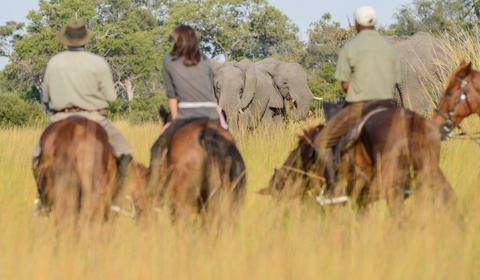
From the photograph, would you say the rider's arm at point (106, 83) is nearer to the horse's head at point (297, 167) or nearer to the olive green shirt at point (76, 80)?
the olive green shirt at point (76, 80)

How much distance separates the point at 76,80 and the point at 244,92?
16627 millimetres

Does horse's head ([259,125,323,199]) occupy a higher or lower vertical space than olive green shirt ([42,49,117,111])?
lower

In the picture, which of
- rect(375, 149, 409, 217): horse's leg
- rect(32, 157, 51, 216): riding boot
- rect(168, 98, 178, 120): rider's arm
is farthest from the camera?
rect(168, 98, 178, 120): rider's arm

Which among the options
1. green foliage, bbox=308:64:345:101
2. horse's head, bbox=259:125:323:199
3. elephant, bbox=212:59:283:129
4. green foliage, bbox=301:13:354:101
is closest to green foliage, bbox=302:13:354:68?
green foliage, bbox=301:13:354:101

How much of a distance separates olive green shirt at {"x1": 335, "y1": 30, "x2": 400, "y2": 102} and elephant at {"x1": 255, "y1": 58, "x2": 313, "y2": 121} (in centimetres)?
1837

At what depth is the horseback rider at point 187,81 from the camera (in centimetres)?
1024

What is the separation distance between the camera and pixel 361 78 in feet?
33.1

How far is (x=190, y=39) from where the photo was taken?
1023 centimetres

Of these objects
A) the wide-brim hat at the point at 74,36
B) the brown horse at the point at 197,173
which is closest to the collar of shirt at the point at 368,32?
the brown horse at the point at 197,173

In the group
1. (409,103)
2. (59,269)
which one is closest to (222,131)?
(59,269)

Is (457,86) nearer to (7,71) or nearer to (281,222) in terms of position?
(281,222)

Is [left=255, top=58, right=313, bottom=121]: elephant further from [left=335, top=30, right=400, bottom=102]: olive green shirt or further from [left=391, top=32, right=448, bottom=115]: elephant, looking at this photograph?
[left=335, top=30, right=400, bottom=102]: olive green shirt

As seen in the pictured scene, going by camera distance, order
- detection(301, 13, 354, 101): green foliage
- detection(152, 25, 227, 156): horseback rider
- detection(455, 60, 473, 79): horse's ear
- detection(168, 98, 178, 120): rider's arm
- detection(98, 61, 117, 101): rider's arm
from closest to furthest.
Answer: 1. detection(455, 60, 473, 79): horse's ear
2. detection(98, 61, 117, 101): rider's arm
3. detection(152, 25, 227, 156): horseback rider
4. detection(168, 98, 178, 120): rider's arm
5. detection(301, 13, 354, 101): green foliage

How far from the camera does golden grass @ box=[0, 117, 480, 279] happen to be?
7.89 m
